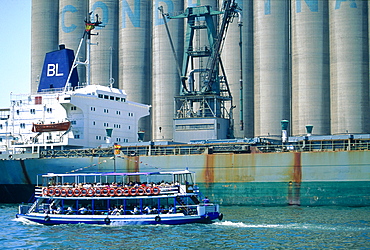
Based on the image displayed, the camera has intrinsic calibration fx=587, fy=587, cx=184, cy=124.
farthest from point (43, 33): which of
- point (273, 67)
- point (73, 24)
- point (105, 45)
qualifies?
point (273, 67)

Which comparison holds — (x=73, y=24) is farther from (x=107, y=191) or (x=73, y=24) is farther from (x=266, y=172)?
(x=107, y=191)

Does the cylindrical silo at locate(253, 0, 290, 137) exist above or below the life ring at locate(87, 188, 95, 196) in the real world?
above

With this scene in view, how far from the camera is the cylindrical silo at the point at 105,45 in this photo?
69.6 metres

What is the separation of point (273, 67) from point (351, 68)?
7.82 meters

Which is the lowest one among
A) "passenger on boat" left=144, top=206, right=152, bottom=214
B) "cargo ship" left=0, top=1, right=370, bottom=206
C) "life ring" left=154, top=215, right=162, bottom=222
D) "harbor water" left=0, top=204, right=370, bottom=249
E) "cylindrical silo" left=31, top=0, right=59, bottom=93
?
"harbor water" left=0, top=204, right=370, bottom=249

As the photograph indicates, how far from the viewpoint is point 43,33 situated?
73438 millimetres

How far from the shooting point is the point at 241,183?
41.5m

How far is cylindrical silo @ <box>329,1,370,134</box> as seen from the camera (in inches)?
2271

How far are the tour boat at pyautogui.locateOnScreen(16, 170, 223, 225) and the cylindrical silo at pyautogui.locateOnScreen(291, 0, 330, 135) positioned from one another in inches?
1121

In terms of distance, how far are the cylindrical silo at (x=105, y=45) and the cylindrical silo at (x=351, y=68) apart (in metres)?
26.0

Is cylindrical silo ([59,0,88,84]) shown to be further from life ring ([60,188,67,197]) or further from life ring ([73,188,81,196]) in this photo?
life ring ([73,188,81,196])

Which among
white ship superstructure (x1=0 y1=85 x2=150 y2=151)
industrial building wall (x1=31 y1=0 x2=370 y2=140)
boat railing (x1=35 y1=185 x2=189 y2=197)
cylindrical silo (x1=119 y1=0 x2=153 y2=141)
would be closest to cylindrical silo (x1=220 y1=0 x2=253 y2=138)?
industrial building wall (x1=31 y1=0 x2=370 y2=140)

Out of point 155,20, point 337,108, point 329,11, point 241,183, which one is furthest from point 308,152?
point 155,20

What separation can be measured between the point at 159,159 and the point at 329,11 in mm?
27646
